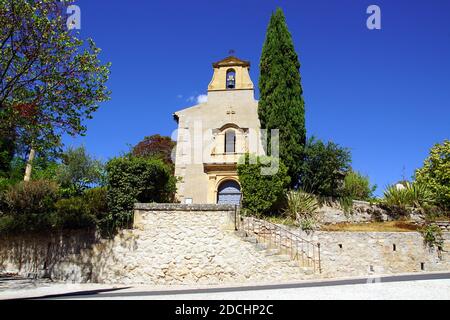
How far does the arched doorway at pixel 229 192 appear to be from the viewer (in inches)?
879

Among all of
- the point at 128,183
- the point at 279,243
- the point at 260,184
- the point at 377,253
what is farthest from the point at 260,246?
the point at 128,183

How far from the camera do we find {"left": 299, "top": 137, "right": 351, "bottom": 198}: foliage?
18547 mm

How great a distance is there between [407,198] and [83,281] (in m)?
14.2

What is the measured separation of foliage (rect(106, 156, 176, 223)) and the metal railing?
3.74m

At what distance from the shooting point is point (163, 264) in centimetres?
1357

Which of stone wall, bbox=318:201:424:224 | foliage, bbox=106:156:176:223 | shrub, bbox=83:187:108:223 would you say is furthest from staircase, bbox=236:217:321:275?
shrub, bbox=83:187:108:223

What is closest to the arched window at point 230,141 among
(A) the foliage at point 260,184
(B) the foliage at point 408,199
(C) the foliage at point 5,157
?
(A) the foliage at point 260,184

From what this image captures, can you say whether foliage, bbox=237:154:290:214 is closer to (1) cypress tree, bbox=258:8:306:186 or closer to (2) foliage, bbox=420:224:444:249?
(1) cypress tree, bbox=258:8:306:186

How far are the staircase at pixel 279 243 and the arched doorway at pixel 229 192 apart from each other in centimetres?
746

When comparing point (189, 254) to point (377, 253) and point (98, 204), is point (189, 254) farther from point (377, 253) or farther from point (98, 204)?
point (377, 253)

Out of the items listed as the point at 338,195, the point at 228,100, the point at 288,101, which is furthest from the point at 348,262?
the point at 228,100

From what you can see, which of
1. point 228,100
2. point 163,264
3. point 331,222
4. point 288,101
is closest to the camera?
point 163,264

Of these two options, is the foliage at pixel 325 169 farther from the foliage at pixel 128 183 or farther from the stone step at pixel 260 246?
the foliage at pixel 128 183
